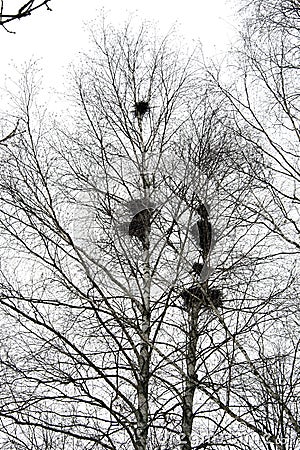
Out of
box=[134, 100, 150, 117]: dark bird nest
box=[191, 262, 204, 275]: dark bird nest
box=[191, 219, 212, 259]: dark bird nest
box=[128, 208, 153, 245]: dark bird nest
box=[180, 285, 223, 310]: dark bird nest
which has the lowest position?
box=[180, 285, 223, 310]: dark bird nest

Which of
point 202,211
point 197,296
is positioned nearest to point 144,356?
point 197,296

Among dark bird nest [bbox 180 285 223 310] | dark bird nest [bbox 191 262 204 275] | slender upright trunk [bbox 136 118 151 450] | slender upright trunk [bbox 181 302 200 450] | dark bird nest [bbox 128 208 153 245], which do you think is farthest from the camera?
dark bird nest [bbox 128 208 153 245]

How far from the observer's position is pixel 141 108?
8.67 metres

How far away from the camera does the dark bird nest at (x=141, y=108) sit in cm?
863

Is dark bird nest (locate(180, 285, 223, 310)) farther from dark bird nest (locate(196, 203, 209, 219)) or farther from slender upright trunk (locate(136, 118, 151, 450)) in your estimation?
dark bird nest (locate(196, 203, 209, 219))

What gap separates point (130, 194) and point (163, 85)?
1.59m

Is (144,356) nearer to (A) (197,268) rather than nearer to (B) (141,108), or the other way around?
(A) (197,268)

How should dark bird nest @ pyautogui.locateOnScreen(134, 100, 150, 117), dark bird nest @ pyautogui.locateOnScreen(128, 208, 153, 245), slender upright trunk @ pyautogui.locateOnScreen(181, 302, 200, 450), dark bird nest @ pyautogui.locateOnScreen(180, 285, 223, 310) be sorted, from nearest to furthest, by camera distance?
slender upright trunk @ pyautogui.locateOnScreen(181, 302, 200, 450)
dark bird nest @ pyautogui.locateOnScreen(180, 285, 223, 310)
dark bird nest @ pyautogui.locateOnScreen(128, 208, 153, 245)
dark bird nest @ pyautogui.locateOnScreen(134, 100, 150, 117)

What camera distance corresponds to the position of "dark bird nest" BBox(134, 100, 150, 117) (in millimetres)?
8633

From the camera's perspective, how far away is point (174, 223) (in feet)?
24.8

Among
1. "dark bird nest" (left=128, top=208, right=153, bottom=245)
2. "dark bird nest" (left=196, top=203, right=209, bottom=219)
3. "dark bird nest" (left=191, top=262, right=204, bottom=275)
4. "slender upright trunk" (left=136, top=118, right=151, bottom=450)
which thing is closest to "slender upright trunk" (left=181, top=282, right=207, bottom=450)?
"dark bird nest" (left=191, top=262, right=204, bottom=275)

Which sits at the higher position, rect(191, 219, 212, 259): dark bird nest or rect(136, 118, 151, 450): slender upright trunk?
rect(191, 219, 212, 259): dark bird nest

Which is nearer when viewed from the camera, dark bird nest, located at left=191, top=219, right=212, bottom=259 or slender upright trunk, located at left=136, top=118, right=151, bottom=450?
slender upright trunk, located at left=136, top=118, right=151, bottom=450

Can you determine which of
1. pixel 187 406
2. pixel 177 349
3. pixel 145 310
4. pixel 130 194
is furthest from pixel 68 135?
pixel 187 406
